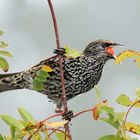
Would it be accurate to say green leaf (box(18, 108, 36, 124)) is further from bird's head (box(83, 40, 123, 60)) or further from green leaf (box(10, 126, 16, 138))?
bird's head (box(83, 40, 123, 60))

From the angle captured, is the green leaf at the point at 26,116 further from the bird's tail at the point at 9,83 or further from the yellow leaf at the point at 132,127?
the bird's tail at the point at 9,83

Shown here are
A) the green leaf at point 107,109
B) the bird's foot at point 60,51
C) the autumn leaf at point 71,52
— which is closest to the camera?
the green leaf at point 107,109

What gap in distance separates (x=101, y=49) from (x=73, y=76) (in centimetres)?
Answer: 12

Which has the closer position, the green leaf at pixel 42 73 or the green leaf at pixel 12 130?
the green leaf at pixel 12 130

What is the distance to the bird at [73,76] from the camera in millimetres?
1645

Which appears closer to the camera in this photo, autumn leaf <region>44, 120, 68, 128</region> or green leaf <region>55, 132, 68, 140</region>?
autumn leaf <region>44, 120, 68, 128</region>

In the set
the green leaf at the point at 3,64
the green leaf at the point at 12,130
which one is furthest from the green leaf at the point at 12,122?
the green leaf at the point at 3,64

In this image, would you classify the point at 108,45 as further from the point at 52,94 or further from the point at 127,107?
the point at 127,107

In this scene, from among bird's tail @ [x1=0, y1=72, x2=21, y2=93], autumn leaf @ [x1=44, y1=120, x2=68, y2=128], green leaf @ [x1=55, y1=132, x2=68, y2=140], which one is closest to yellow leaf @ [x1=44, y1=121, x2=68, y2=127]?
autumn leaf @ [x1=44, y1=120, x2=68, y2=128]

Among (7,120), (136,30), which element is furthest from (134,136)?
(136,30)

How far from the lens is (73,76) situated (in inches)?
68.5

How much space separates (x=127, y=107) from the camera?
96 centimetres

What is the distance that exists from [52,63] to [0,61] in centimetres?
55

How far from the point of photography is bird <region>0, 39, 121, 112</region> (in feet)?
5.40
